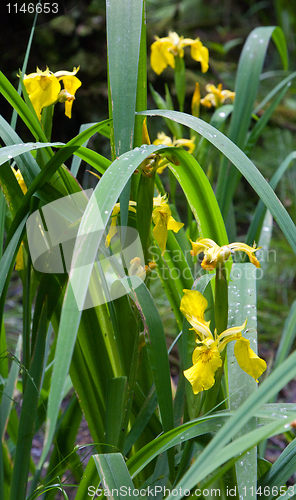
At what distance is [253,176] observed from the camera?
327mm

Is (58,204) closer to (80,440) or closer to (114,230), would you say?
(114,230)

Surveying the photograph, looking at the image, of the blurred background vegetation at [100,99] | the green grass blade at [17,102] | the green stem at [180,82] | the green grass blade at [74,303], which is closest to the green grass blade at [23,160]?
the green grass blade at [17,102]

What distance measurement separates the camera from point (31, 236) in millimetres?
402

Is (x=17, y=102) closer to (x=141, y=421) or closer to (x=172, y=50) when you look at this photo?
(x=141, y=421)

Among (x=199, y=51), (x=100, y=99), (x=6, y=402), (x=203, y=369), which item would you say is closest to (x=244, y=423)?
(x=203, y=369)

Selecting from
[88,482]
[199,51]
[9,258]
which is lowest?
[88,482]

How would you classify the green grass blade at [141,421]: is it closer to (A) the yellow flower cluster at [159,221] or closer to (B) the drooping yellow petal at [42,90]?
(A) the yellow flower cluster at [159,221]

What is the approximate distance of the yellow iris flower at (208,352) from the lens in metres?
0.32

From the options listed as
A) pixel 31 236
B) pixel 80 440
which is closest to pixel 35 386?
pixel 31 236

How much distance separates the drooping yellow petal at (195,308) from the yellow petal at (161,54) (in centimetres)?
72

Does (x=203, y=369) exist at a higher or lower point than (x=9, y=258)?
lower

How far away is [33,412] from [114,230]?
226 millimetres

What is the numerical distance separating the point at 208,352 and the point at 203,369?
2cm

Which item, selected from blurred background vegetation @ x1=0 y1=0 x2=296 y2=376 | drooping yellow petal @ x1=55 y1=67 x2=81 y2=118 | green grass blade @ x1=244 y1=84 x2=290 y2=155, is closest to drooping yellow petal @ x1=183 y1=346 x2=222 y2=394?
drooping yellow petal @ x1=55 y1=67 x2=81 y2=118
